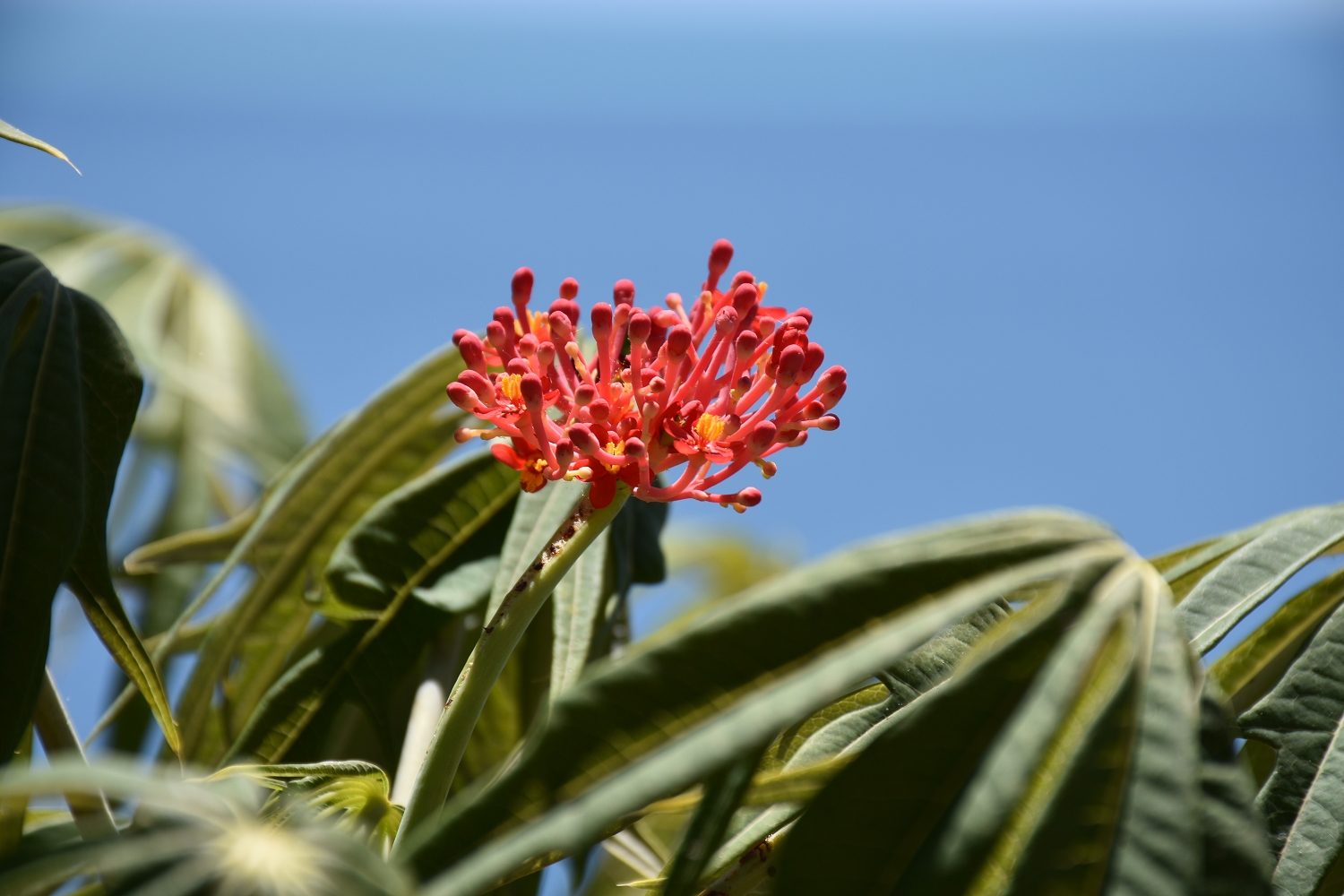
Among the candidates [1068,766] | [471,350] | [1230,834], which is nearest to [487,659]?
[471,350]

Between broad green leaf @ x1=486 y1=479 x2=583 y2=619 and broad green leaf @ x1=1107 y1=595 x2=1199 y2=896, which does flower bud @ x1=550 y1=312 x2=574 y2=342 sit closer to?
broad green leaf @ x1=486 y1=479 x2=583 y2=619

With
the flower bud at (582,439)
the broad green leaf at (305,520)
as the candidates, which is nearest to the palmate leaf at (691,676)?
the flower bud at (582,439)

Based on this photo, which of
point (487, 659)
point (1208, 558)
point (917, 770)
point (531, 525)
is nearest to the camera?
point (917, 770)

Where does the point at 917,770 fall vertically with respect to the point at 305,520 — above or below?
above

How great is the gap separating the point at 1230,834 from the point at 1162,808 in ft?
0.25

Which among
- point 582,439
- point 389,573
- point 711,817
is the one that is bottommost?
point 389,573

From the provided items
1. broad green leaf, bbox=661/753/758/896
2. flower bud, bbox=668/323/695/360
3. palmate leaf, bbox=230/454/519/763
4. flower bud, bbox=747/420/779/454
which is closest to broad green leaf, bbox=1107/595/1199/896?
broad green leaf, bbox=661/753/758/896

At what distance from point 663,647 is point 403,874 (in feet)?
0.93

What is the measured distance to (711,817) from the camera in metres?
0.94

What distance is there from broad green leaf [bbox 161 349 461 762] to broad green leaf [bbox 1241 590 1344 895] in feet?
4.24

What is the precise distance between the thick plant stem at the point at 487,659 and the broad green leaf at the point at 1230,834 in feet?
2.14

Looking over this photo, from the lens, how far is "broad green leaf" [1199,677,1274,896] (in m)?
0.87

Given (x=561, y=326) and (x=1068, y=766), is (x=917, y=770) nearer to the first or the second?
(x=1068, y=766)

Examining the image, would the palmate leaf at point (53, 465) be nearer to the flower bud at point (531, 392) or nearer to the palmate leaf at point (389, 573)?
the palmate leaf at point (389, 573)
